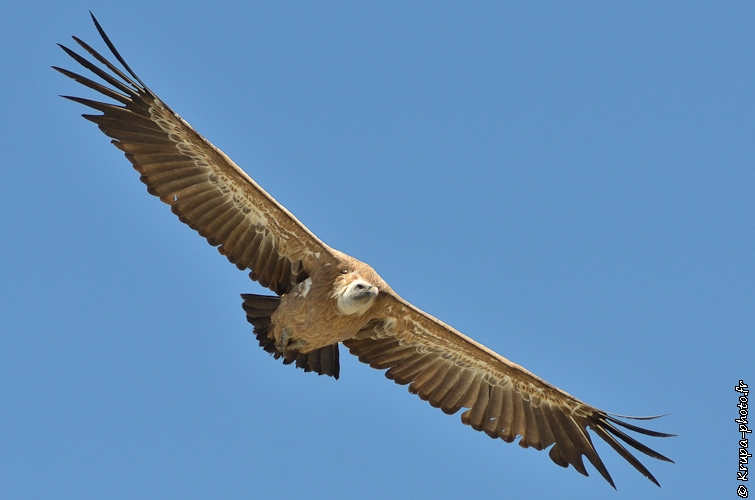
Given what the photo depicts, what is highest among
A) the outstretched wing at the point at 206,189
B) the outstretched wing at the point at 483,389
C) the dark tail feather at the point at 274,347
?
the outstretched wing at the point at 483,389

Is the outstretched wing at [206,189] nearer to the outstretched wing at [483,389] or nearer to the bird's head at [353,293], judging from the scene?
the bird's head at [353,293]

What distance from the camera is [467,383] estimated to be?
1581 cm

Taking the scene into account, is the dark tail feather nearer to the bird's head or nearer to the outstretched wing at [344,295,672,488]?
the outstretched wing at [344,295,672,488]

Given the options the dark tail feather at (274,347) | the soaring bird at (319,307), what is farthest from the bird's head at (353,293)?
the dark tail feather at (274,347)

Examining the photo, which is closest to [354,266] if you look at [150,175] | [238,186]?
[238,186]

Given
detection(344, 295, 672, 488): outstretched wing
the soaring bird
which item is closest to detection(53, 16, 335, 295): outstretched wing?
the soaring bird

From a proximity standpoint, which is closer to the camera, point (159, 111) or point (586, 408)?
point (159, 111)

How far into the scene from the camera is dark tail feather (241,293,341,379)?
48.5 ft

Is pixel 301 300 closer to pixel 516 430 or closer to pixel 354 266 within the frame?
pixel 354 266

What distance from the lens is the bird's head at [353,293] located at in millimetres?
13953

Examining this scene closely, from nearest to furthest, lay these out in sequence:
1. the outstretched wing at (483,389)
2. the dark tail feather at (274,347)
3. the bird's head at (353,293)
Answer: the bird's head at (353,293) < the dark tail feather at (274,347) < the outstretched wing at (483,389)

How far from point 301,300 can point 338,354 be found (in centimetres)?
117

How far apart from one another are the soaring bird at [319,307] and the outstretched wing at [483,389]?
0.05 ft

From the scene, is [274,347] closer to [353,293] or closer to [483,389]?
[353,293]
